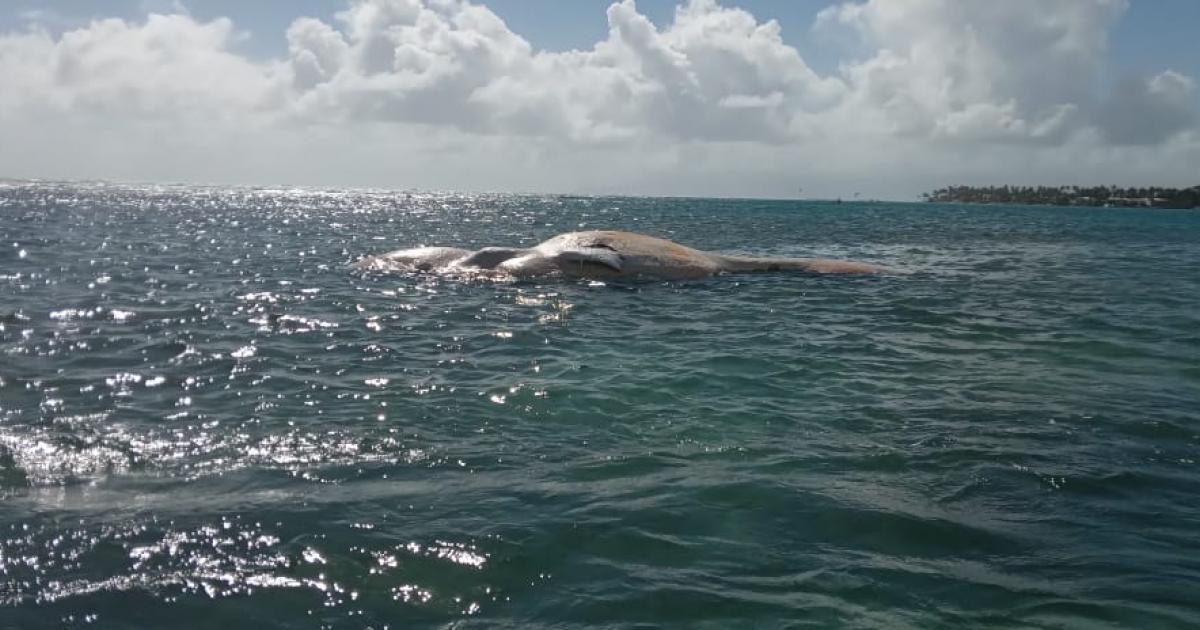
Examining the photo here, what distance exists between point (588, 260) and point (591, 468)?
1373 centimetres

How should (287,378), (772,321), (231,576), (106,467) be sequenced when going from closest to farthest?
(231,576)
(106,467)
(287,378)
(772,321)

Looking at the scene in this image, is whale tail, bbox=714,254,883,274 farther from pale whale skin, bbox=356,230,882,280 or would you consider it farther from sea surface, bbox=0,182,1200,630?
sea surface, bbox=0,182,1200,630

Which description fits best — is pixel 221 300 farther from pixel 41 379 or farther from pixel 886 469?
pixel 886 469

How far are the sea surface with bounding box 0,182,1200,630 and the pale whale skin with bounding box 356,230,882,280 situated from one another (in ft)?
13.6

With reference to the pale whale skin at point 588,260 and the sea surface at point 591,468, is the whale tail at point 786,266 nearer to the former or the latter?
the pale whale skin at point 588,260

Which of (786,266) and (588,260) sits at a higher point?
(588,260)

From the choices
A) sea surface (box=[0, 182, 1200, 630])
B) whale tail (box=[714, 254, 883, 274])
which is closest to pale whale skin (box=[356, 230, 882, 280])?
whale tail (box=[714, 254, 883, 274])

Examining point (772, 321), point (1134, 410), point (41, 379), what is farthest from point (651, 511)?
point (772, 321)

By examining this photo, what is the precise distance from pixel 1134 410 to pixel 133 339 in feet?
50.0

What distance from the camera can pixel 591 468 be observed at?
793 cm

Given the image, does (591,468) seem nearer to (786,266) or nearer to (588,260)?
(588,260)

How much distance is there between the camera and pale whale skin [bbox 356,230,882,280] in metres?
21.5

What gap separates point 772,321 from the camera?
53.6 feet

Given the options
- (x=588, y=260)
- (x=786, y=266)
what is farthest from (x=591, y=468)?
(x=786, y=266)
